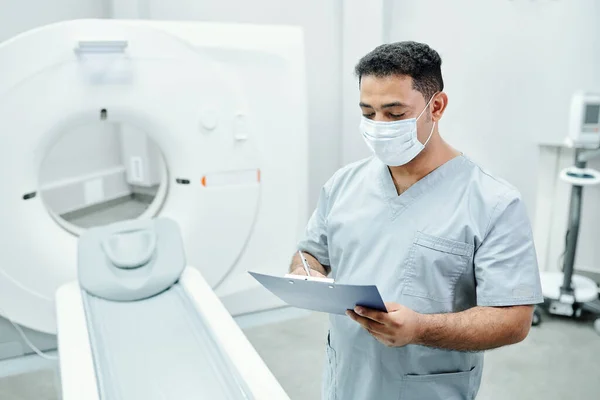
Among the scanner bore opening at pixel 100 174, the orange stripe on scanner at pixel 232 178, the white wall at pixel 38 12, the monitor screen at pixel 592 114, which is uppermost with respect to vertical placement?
the white wall at pixel 38 12

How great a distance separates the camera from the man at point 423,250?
95cm

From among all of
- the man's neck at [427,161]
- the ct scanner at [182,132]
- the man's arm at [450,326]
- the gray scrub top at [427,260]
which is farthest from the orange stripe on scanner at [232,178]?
the man's arm at [450,326]

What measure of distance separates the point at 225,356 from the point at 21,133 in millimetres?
1054

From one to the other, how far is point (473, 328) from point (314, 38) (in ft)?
7.10

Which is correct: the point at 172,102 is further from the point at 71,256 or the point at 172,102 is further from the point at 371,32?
the point at 371,32

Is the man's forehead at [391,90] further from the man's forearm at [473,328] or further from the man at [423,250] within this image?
the man's forearm at [473,328]

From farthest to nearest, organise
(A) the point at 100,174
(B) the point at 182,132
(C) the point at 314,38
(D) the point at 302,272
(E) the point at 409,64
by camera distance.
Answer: (A) the point at 100,174, (C) the point at 314,38, (B) the point at 182,132, (D) the point at 302,272, (E) the point at 409,64

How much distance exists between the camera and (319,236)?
48.2 inches

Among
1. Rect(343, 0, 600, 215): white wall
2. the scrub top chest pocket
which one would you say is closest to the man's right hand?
the scrub top chest pocket

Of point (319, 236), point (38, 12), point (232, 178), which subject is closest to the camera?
point (319, 236)

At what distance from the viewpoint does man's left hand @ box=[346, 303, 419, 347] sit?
87 cm

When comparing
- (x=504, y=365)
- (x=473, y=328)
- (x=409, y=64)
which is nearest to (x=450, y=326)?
(x=473, y=328)

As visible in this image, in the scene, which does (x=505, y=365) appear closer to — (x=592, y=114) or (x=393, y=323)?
(x=592, y=114)

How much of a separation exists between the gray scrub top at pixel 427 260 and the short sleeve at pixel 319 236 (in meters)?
0.06
